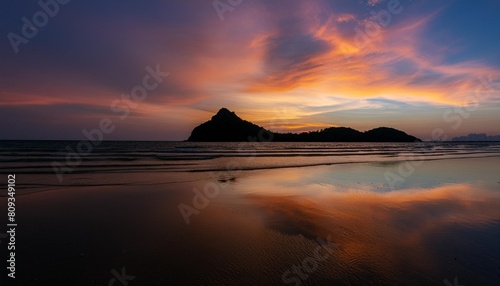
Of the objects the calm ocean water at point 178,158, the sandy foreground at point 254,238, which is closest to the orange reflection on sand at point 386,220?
the sandy foreground at point 254,238

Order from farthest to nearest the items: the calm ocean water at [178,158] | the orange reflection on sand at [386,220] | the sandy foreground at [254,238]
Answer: the calm ocean water at [178,158] < the orange reflection on sand at [386,220] < the sandy foreground at [254,238]

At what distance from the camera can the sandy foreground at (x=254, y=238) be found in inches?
211

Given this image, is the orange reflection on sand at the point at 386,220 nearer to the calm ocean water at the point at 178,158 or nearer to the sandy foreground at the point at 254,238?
the sandy foreground at the point at 254,238

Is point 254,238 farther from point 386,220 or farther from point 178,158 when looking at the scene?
point 178,158

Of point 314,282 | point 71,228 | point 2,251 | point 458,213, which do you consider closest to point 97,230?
point 71,228

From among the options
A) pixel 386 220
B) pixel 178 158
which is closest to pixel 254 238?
pixel 386 220

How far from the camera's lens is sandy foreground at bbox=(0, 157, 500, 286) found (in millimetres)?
5359

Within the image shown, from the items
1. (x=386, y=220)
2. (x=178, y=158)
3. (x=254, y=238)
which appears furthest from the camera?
(x=178, y=158)

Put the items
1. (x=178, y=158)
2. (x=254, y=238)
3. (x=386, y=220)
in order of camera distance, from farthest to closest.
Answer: (x=178, y=158)
(x=386, y=220)
(x=254, y=238)

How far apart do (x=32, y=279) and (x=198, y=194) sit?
8904mm

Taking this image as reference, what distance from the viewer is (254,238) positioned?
7.49 metres

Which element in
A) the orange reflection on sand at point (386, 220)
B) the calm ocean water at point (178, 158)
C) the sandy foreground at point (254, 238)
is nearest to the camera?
the sandy foreground at point (254, 238)

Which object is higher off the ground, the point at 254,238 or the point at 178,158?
the point at 254,238

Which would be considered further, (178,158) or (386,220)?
(178,158)
